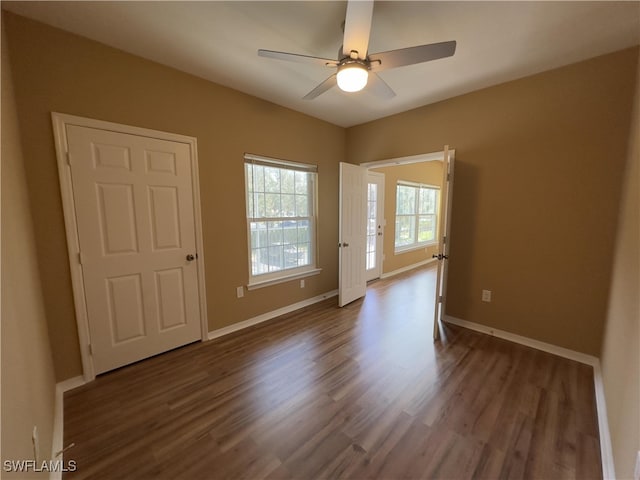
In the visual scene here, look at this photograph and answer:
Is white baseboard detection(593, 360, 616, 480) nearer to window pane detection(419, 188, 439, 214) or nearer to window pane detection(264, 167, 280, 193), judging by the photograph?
window pane detection(264, 167, 280, 193)

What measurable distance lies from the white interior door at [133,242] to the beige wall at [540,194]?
2828mm

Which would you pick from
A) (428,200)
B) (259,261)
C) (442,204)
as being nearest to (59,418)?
(259,261)

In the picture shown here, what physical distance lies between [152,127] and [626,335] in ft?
11.7

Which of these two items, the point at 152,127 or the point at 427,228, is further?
the point at 427,228

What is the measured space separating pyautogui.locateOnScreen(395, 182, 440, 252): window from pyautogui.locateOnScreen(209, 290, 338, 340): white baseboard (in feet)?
8.13

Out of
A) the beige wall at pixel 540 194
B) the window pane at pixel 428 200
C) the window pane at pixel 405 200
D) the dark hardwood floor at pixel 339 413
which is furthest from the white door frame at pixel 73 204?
the window pane at pixel 428 200

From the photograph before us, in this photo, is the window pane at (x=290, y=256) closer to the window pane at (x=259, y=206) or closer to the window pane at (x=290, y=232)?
the window pane at (x=290, y=232)

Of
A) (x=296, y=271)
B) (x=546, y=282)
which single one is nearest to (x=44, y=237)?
(x=296, y=271)

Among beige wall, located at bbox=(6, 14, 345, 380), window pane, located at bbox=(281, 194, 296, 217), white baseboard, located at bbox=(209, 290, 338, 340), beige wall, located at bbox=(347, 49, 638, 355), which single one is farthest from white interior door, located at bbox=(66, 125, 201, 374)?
beige wall, located at bbox=(347, 49, 638, 355)

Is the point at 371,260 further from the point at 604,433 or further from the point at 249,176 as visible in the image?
the point at 604,433

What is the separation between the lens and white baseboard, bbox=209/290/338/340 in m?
2.82

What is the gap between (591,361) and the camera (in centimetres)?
228

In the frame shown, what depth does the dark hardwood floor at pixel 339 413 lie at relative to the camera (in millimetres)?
1411

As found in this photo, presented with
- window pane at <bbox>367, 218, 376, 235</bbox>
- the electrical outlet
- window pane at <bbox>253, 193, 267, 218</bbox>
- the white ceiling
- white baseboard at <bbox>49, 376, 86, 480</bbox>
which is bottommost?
white baseboard at <bbox>49, 376, 86, 480</bbox>
